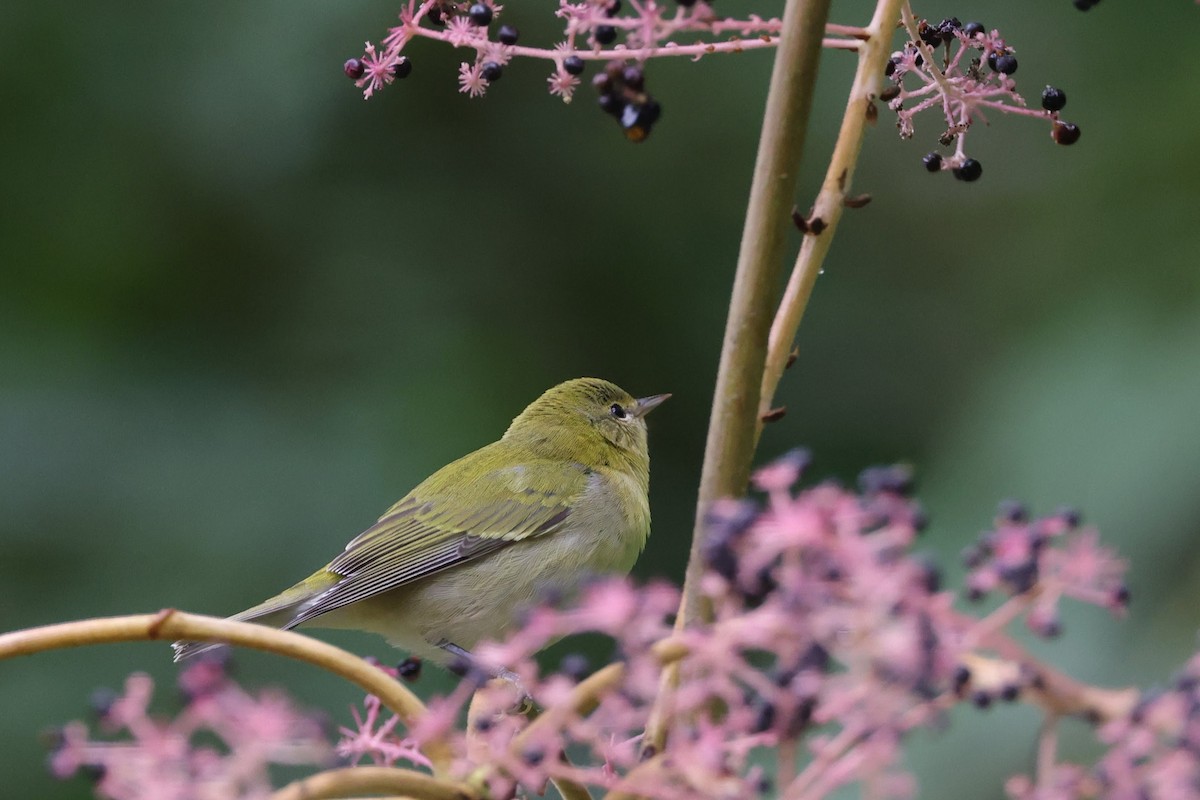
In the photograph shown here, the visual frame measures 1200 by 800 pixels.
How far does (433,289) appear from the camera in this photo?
3637 mm

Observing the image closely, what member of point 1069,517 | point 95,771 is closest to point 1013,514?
point 1069,517

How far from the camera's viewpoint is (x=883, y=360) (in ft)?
11.6

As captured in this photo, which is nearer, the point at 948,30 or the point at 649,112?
the point at 649,112

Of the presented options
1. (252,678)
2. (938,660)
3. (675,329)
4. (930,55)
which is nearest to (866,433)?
(675,329)

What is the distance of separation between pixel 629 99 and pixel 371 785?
49 centimetres

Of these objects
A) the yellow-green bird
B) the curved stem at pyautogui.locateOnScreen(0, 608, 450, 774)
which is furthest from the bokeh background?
the curved stem at pyautogui.locateOnScreen(0, 608, 450, 774)

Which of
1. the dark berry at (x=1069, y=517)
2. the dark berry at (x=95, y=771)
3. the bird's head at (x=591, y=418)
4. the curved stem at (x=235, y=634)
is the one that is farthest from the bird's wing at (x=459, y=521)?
the dark berry at (x=1069, y=517)

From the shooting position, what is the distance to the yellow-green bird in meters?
2.40

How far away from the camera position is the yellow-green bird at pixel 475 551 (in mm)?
2402

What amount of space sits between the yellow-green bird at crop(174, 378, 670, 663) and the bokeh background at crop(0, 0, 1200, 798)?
51cm

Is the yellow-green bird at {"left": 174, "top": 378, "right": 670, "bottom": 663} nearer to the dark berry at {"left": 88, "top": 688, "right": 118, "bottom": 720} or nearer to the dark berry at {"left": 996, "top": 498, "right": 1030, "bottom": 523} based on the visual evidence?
the dark berry at {"left": 88, "top": 688, "right": 118, "bottom": 720}

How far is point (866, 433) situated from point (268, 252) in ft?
5.18

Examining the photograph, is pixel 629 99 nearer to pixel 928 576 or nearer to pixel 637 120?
Result: pixel 637 120

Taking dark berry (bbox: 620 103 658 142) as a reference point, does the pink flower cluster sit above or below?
below
